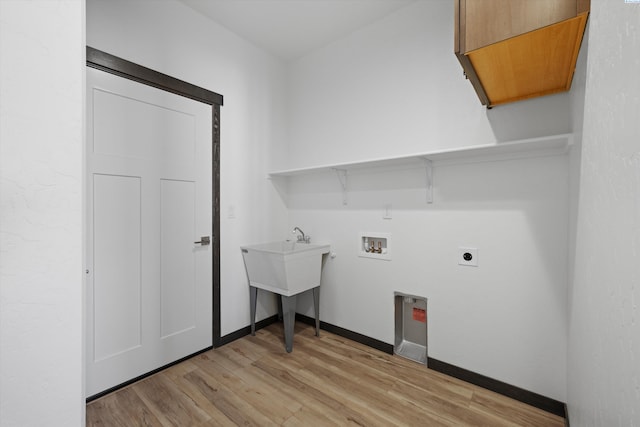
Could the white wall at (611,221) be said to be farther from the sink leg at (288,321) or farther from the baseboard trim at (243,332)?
the baseboard trim at (243,332)

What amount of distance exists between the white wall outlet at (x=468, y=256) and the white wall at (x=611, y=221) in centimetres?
81

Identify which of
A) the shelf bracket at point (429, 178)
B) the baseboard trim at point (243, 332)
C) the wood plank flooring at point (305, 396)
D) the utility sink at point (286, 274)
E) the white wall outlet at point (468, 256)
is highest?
the shelf bracket at point (429, 178)

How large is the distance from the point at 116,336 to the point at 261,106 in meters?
2.23

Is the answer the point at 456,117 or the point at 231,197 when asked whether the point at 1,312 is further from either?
the point at 456,117

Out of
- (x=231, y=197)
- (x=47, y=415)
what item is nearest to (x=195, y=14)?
(x=231, y=197)

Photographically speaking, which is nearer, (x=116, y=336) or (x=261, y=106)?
(x=116, y=336)

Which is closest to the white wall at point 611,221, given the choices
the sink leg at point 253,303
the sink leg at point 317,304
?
the sink leg at point 317,304

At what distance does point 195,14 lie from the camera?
2.23 meters

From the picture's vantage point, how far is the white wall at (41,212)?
0.62m

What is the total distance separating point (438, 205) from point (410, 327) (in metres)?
1.04

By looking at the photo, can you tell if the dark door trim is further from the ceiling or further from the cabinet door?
the cabinet door

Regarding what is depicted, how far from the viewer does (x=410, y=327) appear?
7.48 ft

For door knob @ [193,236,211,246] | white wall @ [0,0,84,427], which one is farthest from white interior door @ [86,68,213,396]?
white wall @ [0,0,84,427]

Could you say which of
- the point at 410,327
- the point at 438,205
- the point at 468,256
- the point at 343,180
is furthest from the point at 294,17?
the point at 410,327
